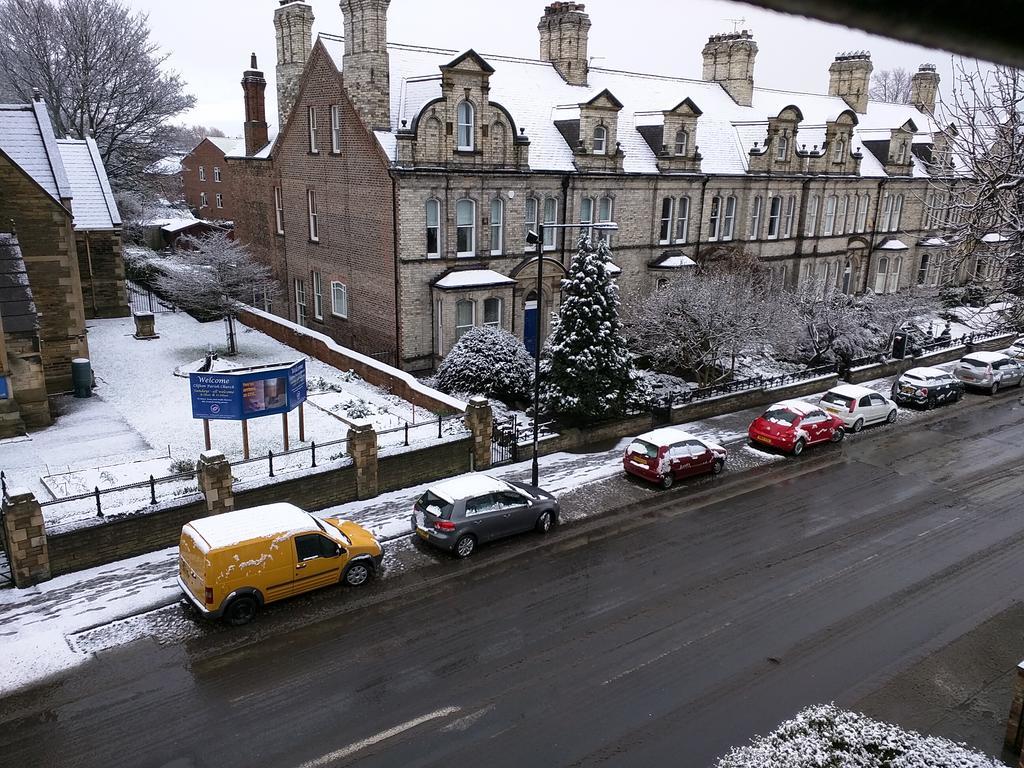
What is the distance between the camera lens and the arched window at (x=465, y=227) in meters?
29.7

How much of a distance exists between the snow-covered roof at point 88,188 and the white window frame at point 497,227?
17.3m

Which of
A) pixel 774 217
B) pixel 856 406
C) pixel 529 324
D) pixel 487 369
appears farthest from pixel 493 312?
pixel 774 217

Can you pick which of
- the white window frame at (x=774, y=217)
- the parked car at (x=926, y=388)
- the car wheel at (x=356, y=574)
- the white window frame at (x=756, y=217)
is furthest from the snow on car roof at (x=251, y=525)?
the white window frame at (x=774, y=217)

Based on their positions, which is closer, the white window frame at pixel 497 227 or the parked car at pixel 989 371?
the white window frame at pixel 497 227

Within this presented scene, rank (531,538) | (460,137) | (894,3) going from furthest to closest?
1. (460,137)
2. (531,538)
3. (894,3)

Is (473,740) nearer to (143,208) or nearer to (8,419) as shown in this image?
(8,419)

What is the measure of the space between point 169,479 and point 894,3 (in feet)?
59.0

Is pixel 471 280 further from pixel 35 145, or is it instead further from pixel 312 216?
pixel 35 145

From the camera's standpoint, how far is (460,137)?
28938 mm

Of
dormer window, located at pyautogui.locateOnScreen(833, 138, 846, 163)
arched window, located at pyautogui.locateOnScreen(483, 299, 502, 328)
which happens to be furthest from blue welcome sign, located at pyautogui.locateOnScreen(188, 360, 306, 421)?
dormer window, located at pyautogui.locateOnScreen(833, 138, 846, 163)

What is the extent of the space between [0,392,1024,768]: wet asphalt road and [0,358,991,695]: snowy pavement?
0.58 m

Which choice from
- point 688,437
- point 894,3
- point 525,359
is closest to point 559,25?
point 525,359

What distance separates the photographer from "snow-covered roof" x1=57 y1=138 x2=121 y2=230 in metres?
34.5

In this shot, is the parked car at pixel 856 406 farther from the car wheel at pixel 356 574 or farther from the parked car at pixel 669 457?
the car wheel at pixel 356 574
